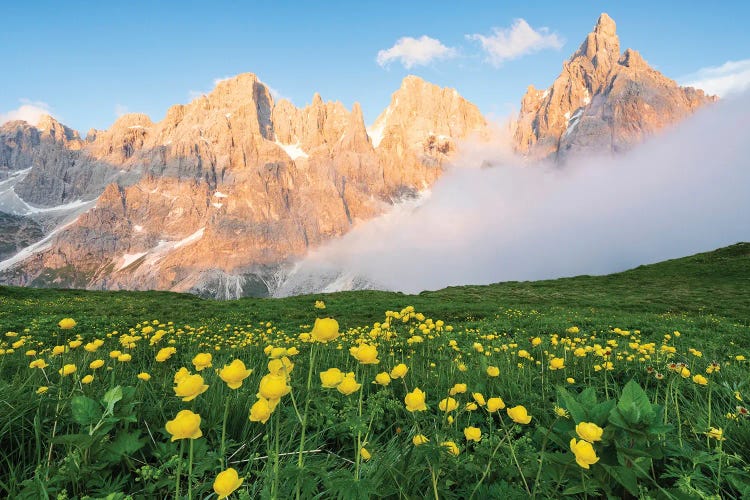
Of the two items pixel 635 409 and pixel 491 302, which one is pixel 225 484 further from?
pixel 491 302

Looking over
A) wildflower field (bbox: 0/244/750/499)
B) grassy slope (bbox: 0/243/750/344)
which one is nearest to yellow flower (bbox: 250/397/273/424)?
wildflower field (bbox: 0/244/750/499)

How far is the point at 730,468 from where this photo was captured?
231 cm

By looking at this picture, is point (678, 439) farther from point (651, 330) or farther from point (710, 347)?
point (651, 330)

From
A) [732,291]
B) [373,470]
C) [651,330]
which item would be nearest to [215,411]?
[373,470]

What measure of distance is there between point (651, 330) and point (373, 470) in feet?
65.5

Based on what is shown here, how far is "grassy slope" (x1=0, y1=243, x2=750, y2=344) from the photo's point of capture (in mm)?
19766

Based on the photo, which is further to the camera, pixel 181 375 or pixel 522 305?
pixel 522 305

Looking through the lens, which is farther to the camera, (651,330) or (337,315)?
(337,315)

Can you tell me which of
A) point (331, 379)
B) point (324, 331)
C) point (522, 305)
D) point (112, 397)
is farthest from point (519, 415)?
point (522, 305)

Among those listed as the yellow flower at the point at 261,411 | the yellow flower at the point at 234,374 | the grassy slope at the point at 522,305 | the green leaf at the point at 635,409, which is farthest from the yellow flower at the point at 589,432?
the grassy slope at the point at 522,305

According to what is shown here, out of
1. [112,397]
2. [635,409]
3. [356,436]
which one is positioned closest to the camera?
[635,409]

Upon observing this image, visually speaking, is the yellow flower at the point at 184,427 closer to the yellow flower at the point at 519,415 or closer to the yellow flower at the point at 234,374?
the yellow flower at the point at 234,374

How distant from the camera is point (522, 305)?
3238cm

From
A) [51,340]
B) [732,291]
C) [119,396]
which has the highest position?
[119,396]
